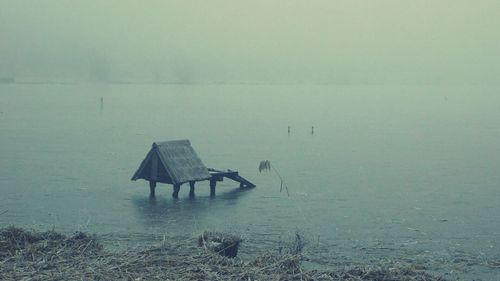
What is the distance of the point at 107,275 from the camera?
12508mm

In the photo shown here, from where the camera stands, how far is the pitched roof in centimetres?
2877

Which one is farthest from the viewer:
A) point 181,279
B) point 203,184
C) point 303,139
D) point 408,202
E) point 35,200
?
point 303,139

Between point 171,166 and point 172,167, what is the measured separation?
0.23 feet

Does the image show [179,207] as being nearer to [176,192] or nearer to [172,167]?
[176,192]

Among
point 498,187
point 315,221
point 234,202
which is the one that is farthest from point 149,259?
point 498,187

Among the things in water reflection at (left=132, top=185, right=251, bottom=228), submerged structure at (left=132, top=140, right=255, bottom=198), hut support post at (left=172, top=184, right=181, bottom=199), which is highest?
submerged structure at (left=132, top=140, right=255, bottom=198)

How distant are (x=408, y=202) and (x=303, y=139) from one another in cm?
3596

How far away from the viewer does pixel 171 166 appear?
2884 cm

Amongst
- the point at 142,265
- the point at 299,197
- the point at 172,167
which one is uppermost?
the point at 172,167

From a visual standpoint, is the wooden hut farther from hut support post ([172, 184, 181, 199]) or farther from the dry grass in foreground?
the dry grass in foreground

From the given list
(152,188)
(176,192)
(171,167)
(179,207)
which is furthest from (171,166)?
(179,207)

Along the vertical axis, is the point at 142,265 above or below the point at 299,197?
above

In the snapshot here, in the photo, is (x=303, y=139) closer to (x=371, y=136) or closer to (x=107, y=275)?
(x=371, y=136)

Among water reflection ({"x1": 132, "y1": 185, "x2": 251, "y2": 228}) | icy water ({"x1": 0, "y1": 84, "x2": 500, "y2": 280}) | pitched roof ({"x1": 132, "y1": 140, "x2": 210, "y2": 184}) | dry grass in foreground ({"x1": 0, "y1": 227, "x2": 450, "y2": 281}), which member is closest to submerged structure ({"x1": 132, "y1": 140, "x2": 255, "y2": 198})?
pitched roof ({"x1": 132, "y1": 140, "x2": 210, "y2": 184})
